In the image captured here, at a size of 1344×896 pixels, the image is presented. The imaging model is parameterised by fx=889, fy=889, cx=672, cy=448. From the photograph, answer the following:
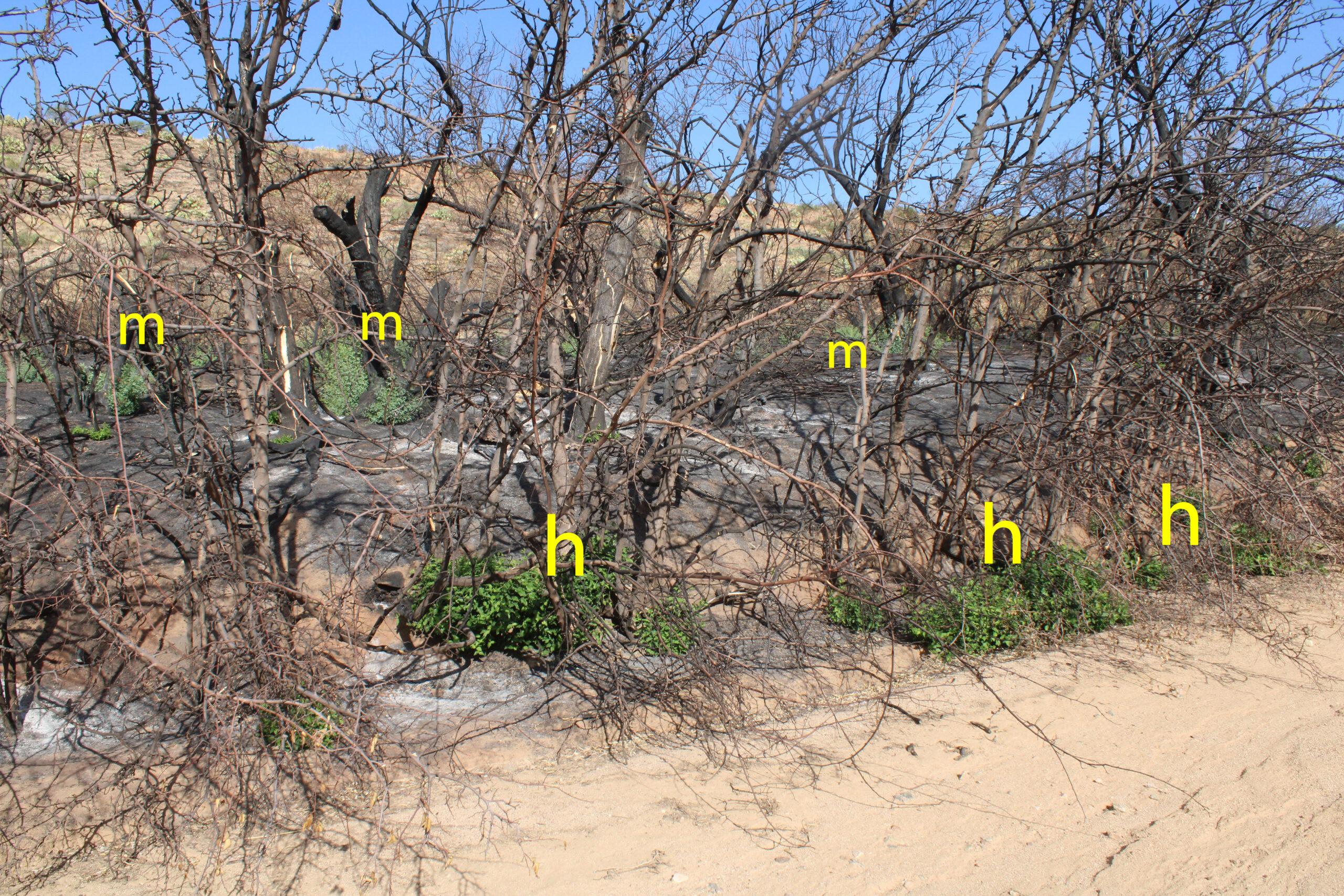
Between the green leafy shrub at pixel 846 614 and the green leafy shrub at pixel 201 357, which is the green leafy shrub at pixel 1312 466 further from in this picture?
the green leafy shrub at pixel 201 357

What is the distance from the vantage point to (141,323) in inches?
170

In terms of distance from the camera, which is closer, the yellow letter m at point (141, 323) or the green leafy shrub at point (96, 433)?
the yellow letter m at point (141, 323)

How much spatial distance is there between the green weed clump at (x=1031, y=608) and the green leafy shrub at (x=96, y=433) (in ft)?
22.6

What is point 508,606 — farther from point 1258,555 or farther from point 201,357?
point 1258,555

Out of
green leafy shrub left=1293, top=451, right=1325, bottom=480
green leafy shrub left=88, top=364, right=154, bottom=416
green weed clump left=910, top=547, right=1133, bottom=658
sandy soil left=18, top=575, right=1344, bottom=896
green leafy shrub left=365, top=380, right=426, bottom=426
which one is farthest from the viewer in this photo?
green leafy shrub left=365, top=380, right=426, bottom=426

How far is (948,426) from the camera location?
31.4 ft

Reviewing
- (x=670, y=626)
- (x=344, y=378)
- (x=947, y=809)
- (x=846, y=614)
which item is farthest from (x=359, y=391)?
(x=947, y=809)

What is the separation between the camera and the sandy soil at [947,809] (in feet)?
13.0

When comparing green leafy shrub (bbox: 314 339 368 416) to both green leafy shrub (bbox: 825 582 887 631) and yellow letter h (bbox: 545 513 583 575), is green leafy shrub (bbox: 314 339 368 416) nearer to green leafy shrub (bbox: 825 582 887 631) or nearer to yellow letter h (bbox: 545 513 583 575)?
yellow letter h (bbox: 545 513 583 575)

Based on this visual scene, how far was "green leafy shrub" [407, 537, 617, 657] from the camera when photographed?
573 cm

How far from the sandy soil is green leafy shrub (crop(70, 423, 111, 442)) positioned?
4.72 m

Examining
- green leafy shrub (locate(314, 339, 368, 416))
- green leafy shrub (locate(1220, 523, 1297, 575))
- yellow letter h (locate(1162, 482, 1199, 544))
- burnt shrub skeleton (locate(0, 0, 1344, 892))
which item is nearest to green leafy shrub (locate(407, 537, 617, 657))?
burnt shrub skeleton (locate(0, 0, 1344, 892))

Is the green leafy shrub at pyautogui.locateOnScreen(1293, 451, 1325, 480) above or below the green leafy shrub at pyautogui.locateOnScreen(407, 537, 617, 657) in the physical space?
above

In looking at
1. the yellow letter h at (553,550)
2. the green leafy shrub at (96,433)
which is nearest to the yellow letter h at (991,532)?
the yellow letter h at (553,550)
